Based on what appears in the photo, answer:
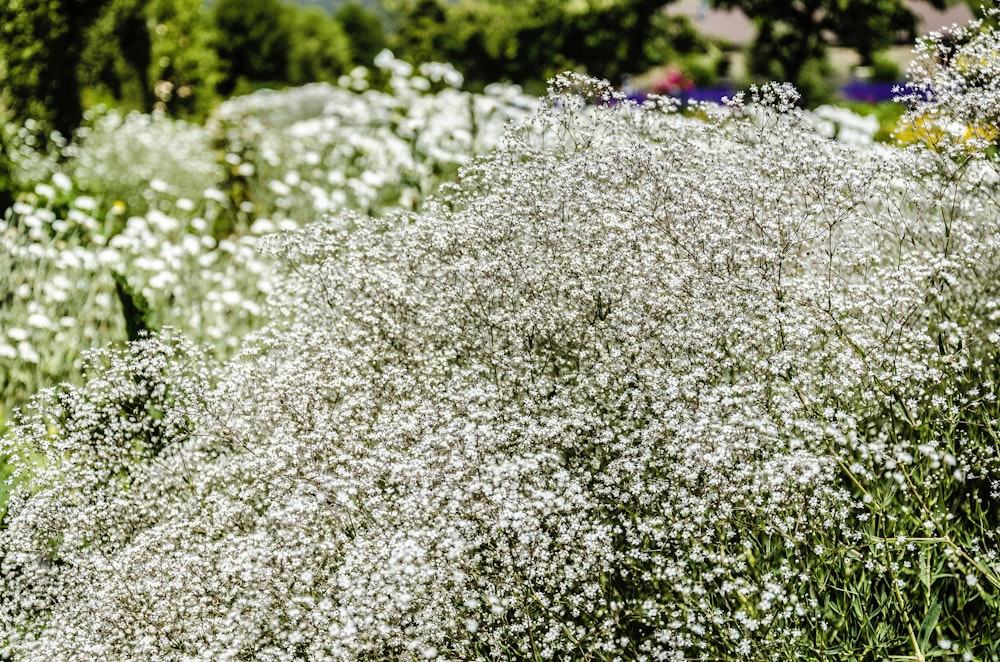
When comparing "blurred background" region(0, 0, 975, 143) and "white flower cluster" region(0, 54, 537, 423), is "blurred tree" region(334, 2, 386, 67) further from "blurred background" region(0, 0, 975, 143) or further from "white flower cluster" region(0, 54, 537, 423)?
"white flower cluster" region(0, 54, 537, 423)

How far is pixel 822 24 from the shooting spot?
20.7 meters

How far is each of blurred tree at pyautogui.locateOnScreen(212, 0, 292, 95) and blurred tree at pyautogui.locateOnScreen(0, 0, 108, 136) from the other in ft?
99.2

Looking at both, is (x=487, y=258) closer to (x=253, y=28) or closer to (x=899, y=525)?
(x=899, y=525)

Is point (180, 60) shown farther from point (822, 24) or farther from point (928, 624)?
point (928, 624)

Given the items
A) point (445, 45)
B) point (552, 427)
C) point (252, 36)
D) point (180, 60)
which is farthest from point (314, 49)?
point (552, 427)

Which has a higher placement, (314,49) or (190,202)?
(190,202)

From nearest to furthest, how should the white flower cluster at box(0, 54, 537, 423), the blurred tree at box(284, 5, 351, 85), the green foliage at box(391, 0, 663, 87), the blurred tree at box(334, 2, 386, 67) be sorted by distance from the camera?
the white flower cluster at box(0, 54, 537, 423) < the green foliage at box(391, 0, 663, 87) < the blurred tree at box(284, 5, 351, 85) < the blurred tree at box(334, 2, 386, 67)

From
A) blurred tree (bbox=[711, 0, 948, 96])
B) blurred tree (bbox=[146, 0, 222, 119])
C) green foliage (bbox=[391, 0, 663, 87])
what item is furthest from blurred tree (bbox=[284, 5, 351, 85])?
blurred tree (bbox=[711, 0, 948, 96])

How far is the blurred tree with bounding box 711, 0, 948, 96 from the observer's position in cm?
2039

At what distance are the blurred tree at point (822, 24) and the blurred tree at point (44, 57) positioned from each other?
15.0m

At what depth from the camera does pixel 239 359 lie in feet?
13.9

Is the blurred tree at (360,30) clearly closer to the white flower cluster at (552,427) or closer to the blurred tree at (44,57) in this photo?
the blurred tree at (44,57)

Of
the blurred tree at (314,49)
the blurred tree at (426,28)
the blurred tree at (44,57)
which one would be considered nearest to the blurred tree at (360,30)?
the blurred tree at (314,49)

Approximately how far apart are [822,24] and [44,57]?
17.3 metres
